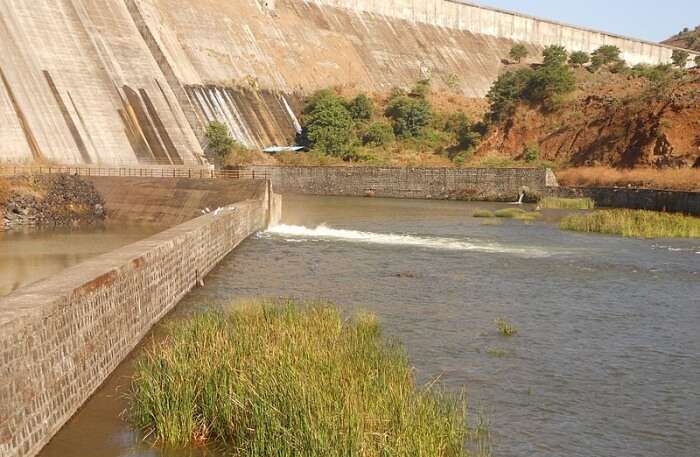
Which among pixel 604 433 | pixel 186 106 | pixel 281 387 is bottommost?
pixel 604 433

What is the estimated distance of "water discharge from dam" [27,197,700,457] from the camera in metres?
9.40

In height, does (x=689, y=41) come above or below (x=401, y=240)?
above

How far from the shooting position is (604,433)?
9430mm

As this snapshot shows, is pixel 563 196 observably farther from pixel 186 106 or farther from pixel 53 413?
pixel 53 413

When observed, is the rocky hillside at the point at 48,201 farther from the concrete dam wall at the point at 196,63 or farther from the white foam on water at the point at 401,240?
the white foam on water at the point at 401,240

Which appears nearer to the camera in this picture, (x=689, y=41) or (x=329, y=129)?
(x=329, y=129)

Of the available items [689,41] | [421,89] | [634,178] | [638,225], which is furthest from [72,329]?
[689,41]

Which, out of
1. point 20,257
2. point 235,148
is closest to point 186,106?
point 235,148

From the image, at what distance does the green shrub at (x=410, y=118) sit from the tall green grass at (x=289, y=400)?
65088 millimetres

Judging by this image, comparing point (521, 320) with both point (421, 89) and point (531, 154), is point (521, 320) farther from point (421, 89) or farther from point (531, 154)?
point (421, 89)

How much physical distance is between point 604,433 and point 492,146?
6023 cm

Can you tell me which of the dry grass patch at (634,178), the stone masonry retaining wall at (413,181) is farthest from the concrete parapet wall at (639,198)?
the stone masonry retaining wall at (413,181)

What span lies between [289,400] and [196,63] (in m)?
62.2

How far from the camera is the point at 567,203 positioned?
49.4 m
